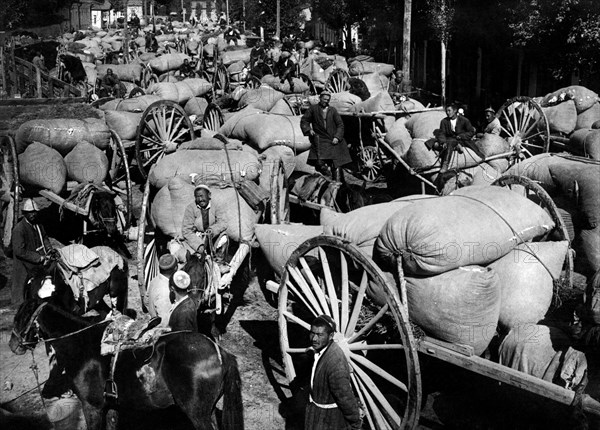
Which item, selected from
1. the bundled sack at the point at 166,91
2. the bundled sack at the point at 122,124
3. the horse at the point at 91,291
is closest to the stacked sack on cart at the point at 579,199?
the horse at the point at 91,291

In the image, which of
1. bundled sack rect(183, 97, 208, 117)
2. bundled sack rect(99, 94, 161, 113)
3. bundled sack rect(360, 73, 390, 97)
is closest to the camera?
bundled sack rect(99, 94, 161, 113)

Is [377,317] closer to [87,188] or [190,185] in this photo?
[190,185]

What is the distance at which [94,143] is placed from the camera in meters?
9.52

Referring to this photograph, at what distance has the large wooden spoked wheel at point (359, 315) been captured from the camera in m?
4.31

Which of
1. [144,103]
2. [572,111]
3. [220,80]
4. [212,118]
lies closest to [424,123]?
[572,111]

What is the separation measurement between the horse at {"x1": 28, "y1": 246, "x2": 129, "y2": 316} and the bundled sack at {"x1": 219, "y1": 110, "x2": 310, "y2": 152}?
13.4 ft

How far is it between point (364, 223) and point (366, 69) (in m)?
15.5

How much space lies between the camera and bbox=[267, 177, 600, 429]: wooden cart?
13.9 ft

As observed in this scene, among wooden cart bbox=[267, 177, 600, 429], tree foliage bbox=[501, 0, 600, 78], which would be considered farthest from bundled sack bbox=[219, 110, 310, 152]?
tree foliage bbox=[501, 0, 600, 78]

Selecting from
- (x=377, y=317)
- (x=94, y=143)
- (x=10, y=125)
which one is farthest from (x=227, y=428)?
(x=10, y=125)

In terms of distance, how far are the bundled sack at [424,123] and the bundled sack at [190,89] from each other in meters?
5.27

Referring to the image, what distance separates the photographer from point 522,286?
16.1 feet

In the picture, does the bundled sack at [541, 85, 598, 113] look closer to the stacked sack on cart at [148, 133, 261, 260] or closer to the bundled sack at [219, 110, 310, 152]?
the bundled sack at [219, 110, 310, 152]

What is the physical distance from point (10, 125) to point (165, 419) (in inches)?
313
